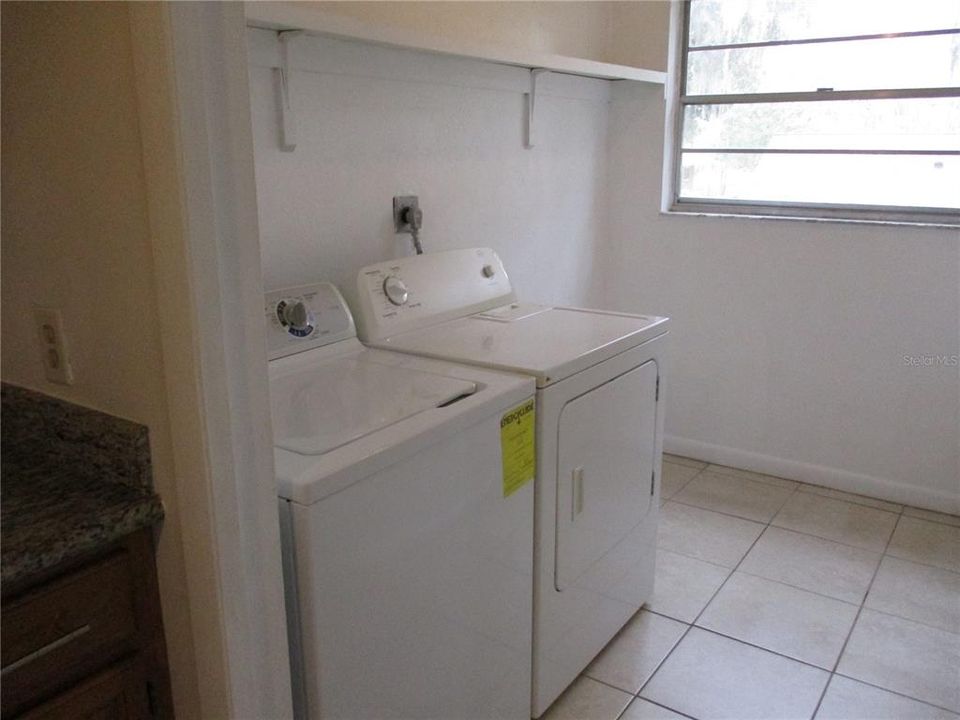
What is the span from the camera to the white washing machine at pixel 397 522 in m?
1.21

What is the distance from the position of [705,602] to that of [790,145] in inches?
71.5

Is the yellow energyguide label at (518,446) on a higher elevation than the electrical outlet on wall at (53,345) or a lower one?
lower

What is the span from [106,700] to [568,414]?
106cm

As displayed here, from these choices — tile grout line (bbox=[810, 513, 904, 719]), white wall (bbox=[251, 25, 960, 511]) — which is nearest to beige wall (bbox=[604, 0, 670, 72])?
white wall (bbox=[251, 25, 960, 511])

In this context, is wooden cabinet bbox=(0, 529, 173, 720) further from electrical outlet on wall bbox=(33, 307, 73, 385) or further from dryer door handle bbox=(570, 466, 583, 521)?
dryer door handle bbox=(570, 466, 583, 521)

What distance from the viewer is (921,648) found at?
216 cm

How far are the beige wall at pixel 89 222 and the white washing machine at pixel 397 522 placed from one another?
0.66 ft

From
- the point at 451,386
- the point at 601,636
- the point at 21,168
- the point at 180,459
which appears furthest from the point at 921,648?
the point at 21,168

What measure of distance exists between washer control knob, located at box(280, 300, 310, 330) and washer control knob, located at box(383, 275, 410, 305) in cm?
26

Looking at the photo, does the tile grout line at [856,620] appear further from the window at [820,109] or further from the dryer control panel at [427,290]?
the dryer control panel at [427,290]

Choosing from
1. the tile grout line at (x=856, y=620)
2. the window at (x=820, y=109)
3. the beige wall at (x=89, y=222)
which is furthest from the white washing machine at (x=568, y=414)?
the window at (x=820, y=109)

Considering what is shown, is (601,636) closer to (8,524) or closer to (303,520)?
(303,520)

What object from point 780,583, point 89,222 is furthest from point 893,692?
point 89,222

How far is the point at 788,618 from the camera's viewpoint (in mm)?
2309
